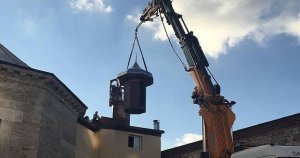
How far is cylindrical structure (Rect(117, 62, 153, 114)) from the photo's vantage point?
28.1 metres

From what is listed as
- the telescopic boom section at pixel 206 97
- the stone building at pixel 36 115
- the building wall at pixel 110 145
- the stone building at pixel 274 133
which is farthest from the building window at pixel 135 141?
the telescopic boom section at pixel 206 97

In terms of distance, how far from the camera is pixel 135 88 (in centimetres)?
2878

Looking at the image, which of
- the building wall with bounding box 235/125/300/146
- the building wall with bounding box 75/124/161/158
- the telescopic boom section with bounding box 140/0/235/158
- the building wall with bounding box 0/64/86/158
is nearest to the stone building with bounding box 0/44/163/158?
the building wall with bounding box 0/64/86/158

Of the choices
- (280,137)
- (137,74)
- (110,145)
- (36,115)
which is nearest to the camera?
(36,115)

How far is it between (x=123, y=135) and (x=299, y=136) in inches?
483

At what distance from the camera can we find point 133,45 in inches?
844

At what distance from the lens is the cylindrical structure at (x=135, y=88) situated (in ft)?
92.3

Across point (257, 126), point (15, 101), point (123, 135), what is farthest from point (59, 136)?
point (257, 126)

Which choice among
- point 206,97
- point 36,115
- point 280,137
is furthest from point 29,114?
point 280,137

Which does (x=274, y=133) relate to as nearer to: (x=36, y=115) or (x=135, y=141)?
(x=135, y=141)

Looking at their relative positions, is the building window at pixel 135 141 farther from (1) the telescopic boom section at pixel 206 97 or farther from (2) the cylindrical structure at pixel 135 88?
(1) the telescopic boom section at pixel 206 97

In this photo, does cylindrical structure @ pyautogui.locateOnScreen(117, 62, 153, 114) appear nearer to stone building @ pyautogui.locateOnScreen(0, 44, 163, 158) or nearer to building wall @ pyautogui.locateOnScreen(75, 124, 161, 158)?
building wall @ pyautogui.locateOnScreen(75, 124, 161, 158)

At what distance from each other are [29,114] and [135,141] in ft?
38.9

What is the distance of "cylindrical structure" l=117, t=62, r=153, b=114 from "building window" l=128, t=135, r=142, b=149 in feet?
8.06
